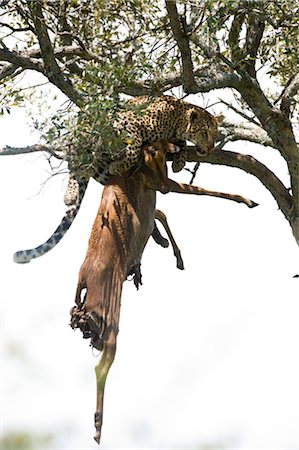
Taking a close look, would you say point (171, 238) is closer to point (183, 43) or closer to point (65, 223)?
point (65, 223)

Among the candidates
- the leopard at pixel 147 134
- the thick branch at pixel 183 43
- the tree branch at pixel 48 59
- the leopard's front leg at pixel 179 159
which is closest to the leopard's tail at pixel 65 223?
the leopard at pixel 147 134

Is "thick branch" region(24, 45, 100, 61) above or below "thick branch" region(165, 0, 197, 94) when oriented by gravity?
above

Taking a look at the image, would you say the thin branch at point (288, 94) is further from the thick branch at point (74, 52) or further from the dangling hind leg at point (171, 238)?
the thick branch at point (74, 52)

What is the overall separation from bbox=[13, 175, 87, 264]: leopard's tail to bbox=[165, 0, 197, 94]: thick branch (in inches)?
34.6

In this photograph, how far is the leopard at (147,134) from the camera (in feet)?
19.9

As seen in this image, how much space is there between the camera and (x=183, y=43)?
6.09 meters

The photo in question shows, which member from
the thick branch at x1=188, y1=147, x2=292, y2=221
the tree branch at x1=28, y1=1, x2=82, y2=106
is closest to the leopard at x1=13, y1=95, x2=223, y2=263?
the thick branch at x1=188, y1=147, x2=292, y2=221

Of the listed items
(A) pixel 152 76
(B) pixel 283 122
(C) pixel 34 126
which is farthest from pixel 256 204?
(C) pixel 34 126

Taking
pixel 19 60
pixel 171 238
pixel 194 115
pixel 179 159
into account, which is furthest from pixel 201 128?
pixel 19 60

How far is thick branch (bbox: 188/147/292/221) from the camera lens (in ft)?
22.3

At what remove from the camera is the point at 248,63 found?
686cm

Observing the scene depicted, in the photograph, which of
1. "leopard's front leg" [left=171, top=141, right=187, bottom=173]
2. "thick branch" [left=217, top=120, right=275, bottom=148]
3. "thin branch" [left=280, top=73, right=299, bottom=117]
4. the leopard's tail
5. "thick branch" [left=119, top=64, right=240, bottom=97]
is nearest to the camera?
the leopard's tail

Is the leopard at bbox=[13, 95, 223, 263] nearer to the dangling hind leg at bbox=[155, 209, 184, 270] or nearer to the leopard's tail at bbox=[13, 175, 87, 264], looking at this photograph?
the leopard's tail at bbox=[13, 175, 87, 264]

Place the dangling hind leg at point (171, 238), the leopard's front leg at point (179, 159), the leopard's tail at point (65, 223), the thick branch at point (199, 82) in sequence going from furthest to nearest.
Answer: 1. the dangling hind leg at point (171, 238)
2. the leopard's front leg at point (179, 159)
3. the thick branch at point (199, 82)
4. the leopard's tail at point (65, 223)
